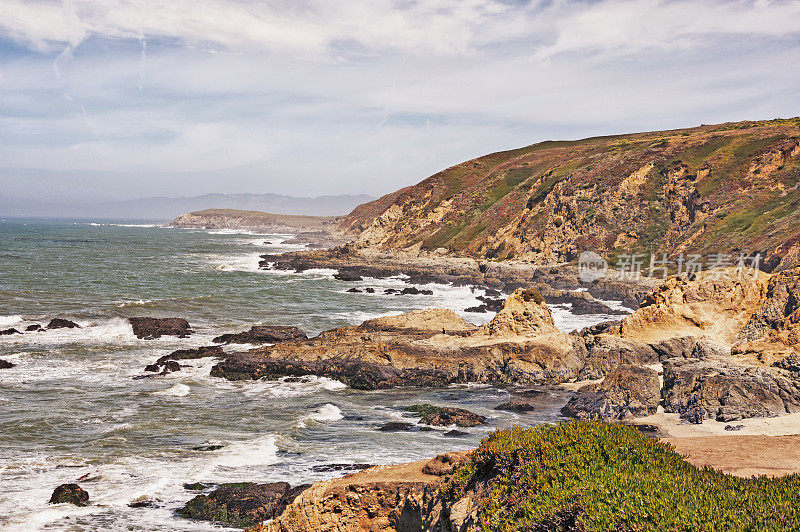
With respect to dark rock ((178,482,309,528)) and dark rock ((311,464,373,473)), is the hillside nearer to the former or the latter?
dark rock ((311,464,373,473))

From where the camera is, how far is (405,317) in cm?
3541

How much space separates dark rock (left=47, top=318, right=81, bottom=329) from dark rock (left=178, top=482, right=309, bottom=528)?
29.0 meters

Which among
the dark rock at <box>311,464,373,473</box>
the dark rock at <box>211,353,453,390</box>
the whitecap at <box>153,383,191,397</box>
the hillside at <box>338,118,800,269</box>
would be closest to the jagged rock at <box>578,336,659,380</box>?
the dark rock at <box>211,353,453,390</box>

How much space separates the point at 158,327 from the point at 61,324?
6571 mm

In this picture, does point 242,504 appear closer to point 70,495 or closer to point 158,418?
point 70,495

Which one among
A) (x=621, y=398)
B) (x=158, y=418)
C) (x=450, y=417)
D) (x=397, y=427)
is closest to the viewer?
(x=397, y=427)

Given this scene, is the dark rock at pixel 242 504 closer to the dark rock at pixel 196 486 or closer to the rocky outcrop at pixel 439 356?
the dark rock at pixel 196 486

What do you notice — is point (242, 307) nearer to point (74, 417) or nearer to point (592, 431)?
point (74, 417)

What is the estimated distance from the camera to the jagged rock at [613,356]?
1117 inches

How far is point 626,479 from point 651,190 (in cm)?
8264

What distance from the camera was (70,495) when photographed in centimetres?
1552

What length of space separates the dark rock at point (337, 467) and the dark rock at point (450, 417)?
5310 mm

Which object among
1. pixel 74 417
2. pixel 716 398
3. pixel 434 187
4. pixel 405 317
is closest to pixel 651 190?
pixel 434 187

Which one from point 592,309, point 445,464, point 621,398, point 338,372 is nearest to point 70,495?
point 445,464
